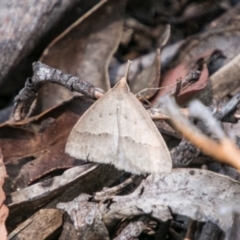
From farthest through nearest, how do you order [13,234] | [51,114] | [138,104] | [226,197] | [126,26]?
Answer: [126,26] → [51,114] → [138,104] → [13,234] → [226,197]

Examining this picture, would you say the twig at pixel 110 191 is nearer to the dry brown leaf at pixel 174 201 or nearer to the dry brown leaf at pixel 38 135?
the dry brown leaf at pixel 174 201

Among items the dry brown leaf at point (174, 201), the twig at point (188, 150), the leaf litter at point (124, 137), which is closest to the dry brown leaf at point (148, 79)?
the leaf litter at point (124, 137)

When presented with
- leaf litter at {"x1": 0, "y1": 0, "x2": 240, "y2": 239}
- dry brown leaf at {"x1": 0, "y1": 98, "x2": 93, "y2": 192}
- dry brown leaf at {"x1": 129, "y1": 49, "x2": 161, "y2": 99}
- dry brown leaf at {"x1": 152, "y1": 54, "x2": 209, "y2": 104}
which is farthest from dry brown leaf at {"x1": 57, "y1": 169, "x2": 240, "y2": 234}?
dry brown leaf at {"x1": 129, "y1": 49, "x2": 161, "y2": 99}

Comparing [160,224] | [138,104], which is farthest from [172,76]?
[160,224]

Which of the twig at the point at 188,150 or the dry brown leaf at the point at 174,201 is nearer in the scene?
the dry brown leaf at the point at 174,201

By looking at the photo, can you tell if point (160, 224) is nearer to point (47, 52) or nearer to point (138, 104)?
point (138, 104)

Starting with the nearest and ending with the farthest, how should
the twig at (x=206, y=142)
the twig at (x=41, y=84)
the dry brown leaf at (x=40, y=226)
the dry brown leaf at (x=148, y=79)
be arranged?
the twig at (x=206, y=142), the dry brown leaf at (x=40, y=226), the twig at (x=41, y=84), the dry brown leaf at (x=148, y=79)

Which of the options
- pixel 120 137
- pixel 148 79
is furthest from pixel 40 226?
pixel 148 79
